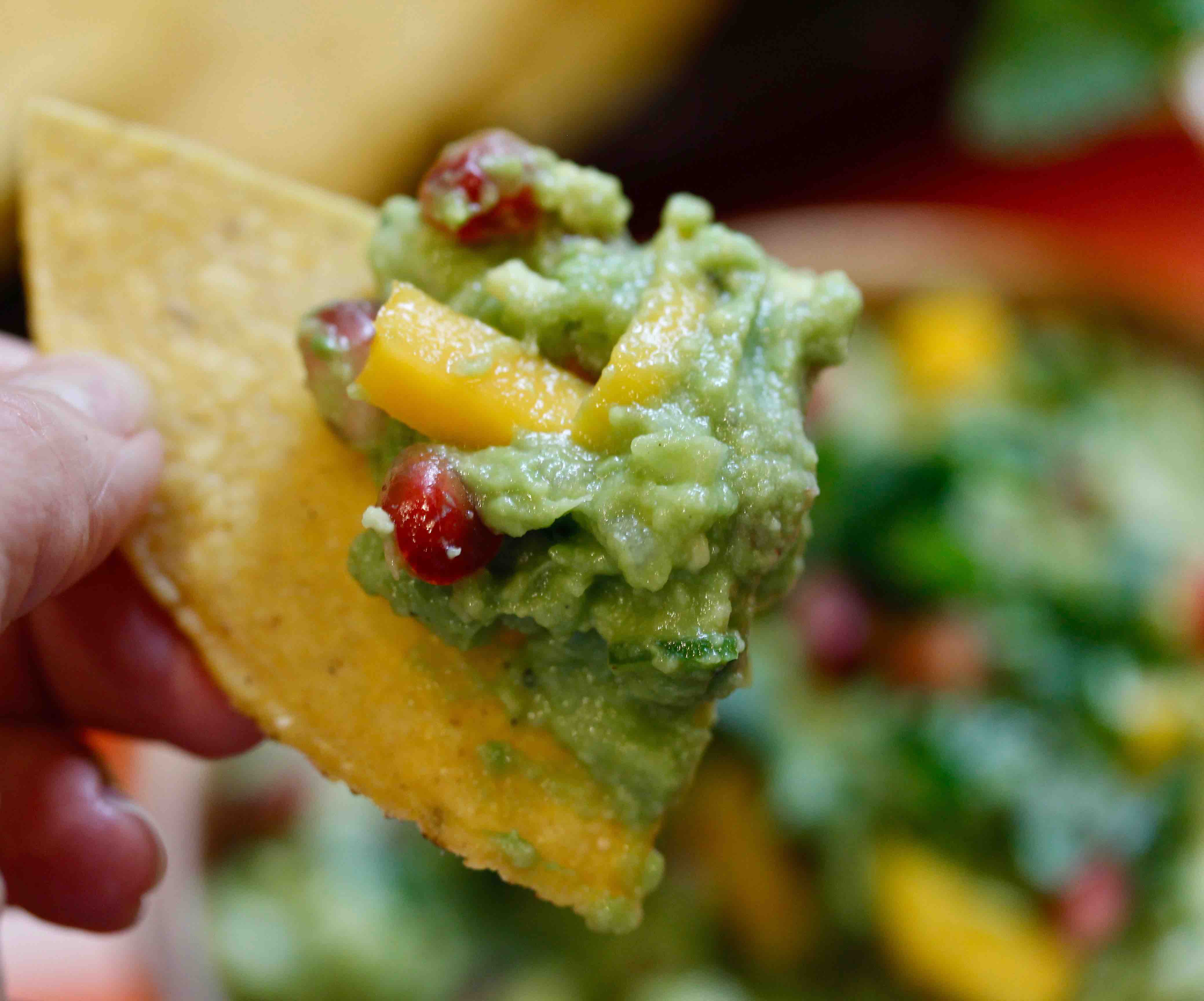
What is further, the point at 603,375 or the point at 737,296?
the point at 737,296

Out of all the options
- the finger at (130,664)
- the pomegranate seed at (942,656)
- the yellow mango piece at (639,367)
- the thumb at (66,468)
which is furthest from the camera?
the pomegranate seed at (942,656)

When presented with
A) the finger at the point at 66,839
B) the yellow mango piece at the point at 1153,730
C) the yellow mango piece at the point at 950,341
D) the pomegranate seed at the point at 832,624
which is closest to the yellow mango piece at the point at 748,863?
the pomegranate seed at the point at 832,624

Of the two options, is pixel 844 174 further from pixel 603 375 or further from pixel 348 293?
pixel 603 375

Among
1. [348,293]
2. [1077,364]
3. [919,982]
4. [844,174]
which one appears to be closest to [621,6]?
[844,174]

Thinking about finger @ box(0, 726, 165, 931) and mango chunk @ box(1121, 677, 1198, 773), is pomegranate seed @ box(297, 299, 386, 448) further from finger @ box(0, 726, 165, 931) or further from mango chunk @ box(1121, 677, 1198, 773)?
mango chunk @ box(1121, 677, 1198, 773)

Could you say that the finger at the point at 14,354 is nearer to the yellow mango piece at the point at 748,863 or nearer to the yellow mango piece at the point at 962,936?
the yellow mango piece at the point at 748,863

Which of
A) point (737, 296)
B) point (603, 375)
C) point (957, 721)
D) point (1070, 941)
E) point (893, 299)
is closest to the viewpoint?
point (603, 375)

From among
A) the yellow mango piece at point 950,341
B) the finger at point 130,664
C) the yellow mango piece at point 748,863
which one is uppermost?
the yellow mango piece at point 950,341
